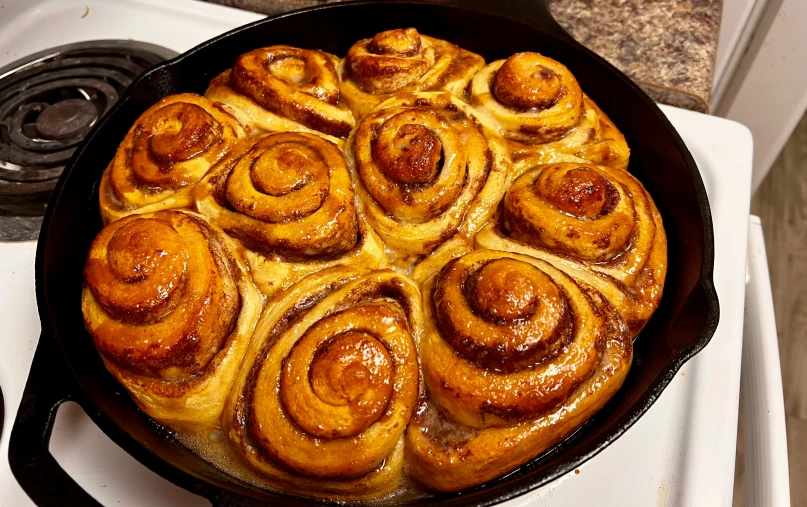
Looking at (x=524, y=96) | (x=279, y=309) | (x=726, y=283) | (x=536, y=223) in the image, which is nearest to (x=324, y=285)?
(x=279, y=309)

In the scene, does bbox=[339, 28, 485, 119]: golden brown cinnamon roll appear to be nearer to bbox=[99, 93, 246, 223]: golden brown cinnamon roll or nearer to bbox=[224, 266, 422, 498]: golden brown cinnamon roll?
bbox=[99, 93, 246, 223]: golden brown cinnamon roll

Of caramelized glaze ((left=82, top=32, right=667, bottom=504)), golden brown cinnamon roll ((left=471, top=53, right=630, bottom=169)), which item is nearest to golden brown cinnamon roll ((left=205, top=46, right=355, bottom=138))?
caramelized glaze ((left=82, top=32, right=667, bottom=504))

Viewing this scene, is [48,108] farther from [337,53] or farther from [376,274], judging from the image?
[376,274]

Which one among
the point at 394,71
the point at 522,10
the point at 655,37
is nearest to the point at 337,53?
the point at 394,71

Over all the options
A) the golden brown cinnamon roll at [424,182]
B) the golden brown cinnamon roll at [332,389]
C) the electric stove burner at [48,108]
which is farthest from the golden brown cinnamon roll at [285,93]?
the electric stove burner at [48,108]

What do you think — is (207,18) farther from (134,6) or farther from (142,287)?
(142,287)

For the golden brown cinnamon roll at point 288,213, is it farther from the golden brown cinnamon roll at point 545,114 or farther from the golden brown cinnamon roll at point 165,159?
the golden brown cinnamon roll at point 545,114
